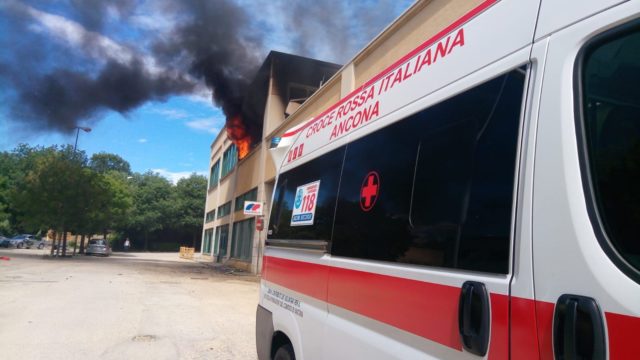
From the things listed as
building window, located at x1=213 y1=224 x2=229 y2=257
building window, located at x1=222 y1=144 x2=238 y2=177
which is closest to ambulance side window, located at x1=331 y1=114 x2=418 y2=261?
building window, located at x1=222 y1=144 x2=238 y2=177

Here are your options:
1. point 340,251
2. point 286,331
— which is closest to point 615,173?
point 340,251

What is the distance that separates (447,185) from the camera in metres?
2.05

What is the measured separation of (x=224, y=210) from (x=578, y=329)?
35114 millimetres

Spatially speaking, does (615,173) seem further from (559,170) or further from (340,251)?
(340,251)

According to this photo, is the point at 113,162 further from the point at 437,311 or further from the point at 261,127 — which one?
the point at 437,311

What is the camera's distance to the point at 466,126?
2008 millimetres

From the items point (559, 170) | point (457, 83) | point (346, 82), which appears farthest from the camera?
point (346, 82)

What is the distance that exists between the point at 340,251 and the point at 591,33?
182 cm

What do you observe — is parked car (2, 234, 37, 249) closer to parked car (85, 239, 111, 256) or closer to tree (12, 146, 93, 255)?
parked car (85, 239, 111, 256)

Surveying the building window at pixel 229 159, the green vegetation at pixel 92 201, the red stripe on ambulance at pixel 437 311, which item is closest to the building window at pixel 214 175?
the building window at pixel 229 159

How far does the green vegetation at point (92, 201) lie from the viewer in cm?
2902

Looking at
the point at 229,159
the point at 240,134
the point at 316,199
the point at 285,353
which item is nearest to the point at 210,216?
the point at 229,159

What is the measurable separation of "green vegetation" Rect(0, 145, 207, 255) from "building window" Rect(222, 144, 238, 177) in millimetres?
8246

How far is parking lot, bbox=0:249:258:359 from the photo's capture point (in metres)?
6.27
